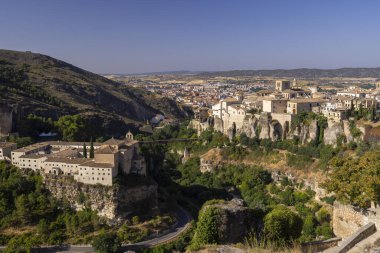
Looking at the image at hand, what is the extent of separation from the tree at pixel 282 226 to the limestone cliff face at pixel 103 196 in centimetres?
1258

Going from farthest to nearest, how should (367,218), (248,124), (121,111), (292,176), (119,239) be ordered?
(121,111) → (248,124) → (292,176) → (119,239) → (367,218)

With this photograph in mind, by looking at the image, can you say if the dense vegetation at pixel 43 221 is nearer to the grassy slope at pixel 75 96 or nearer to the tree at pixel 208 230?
the tree at pixel 208 230

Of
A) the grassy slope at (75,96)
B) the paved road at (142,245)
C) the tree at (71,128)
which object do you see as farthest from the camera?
the grassy slope at (75,96)

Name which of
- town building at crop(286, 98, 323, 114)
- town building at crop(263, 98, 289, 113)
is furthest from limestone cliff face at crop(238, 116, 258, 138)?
town building at crop(286, 98, 323, 114)

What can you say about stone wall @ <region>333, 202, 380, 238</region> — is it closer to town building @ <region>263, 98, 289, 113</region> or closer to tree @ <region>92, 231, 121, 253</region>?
tree @ <region>92, 231, 121, 253</region>

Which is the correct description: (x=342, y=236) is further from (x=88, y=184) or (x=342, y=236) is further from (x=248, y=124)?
(x=248, y=124)

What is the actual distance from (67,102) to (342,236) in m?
52.0

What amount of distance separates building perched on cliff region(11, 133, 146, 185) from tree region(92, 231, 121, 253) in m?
4.93

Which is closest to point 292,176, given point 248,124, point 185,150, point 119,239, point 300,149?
point 300,149

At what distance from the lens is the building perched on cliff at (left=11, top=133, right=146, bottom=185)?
28.4 meters

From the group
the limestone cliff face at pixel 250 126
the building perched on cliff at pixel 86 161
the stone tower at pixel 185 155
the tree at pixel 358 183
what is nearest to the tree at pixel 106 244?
the building perched on cliff at pixel 86 161

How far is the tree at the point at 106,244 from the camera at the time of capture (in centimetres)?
2355

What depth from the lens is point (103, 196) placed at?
93.0 feet

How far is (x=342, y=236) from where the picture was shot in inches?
572
